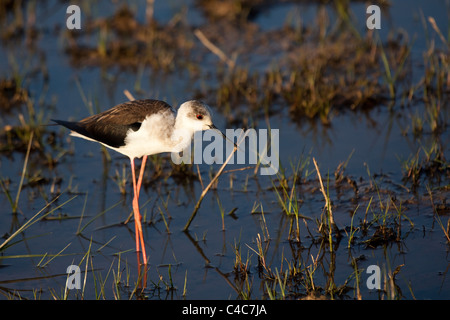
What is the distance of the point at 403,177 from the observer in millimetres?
5895

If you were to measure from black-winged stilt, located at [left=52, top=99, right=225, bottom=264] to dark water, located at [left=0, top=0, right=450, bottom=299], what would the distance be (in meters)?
0.38

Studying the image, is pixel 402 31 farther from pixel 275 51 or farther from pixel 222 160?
pixel 222 160

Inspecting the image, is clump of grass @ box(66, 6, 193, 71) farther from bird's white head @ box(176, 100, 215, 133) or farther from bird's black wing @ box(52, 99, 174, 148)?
bird's white head @ box(176, 100, 215, 133)

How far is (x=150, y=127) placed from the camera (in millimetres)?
5207

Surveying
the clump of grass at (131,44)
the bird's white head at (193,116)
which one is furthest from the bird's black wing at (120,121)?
the clump of grass at (131,44)

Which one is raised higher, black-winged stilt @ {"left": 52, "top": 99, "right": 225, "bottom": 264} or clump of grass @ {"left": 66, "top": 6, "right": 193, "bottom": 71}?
clump of grass @ {"left": 66, "top": 6, "right": 193, "bottom": 71}

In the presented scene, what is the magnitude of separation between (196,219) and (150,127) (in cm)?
98

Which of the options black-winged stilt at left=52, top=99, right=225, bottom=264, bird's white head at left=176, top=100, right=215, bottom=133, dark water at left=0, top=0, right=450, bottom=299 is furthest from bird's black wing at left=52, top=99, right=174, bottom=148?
dark water at left=0, top=0, right=450, bottom=299

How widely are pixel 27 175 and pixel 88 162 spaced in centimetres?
72

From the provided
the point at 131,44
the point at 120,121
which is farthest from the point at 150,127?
the point at 131,44

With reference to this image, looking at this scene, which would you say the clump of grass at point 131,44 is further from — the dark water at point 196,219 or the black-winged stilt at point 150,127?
the black-winged stilt at point 150,127

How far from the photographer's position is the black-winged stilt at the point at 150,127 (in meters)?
5.18

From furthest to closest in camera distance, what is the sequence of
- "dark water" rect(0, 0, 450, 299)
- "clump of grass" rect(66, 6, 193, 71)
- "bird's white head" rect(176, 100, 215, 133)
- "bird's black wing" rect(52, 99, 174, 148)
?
1. "clump of grass" rect(66, 6, 193, 71)
2. "bird's black wing" rect(52, 99, 174, 148)
3. "bird's white head" rect(176, 100, 215, 133)
4. "dark water" rect(0, 0, 450, 299)

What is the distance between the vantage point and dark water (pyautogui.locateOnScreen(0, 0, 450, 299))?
4.69 m
